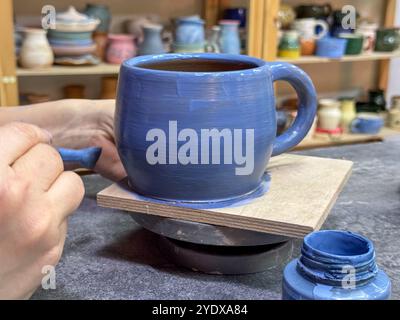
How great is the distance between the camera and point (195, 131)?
21.1 inches

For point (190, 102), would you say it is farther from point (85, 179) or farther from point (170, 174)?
point (85, 179)

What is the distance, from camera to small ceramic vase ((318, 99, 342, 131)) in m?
2.27

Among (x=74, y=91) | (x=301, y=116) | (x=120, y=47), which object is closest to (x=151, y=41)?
(x=120, y=47)

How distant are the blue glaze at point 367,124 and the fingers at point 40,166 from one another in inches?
77.6

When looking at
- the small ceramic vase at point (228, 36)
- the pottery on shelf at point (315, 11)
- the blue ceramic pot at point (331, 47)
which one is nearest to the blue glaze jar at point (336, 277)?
the small ceramic vase at point (228, 36)

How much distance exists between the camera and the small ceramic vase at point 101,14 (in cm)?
196

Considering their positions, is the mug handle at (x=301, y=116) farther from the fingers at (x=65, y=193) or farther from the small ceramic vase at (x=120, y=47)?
the small ceramic vase at (x=120, y=47)

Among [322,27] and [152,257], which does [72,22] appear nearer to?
[322,27]

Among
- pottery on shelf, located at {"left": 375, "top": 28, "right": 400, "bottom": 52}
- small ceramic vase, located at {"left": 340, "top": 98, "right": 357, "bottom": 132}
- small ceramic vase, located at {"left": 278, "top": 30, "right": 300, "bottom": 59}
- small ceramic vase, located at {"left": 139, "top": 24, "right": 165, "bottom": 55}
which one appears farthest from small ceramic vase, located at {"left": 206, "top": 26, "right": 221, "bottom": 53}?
pottery on shelf, located at {"left": 375, "top": 28, "right": 400, "bottom": 52}

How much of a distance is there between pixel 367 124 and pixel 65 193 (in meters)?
1.99

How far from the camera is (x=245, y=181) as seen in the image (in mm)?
577

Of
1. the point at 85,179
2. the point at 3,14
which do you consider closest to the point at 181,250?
the point at 85,179

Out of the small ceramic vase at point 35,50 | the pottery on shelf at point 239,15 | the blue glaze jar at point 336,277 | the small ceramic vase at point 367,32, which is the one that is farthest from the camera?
the small ceramic vase at point 367,32
